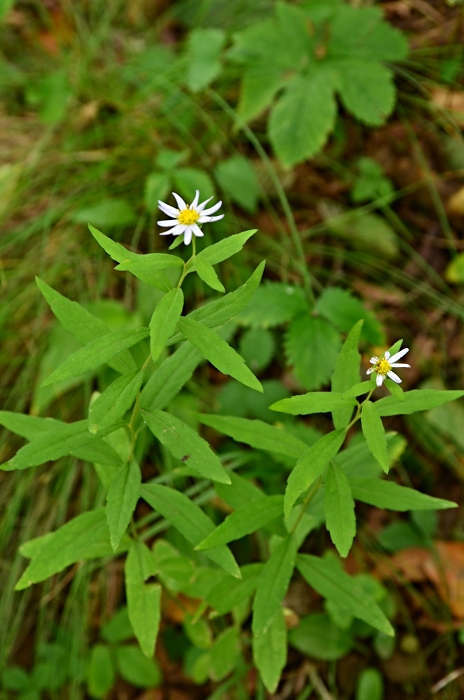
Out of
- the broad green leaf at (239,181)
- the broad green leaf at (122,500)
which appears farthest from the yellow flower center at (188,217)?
the broad green leaf at (239,181)

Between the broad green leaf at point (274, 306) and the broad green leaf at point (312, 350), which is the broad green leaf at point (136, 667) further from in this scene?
the broad green leaf at point (274, 306)

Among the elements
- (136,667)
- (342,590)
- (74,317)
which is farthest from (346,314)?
(136,667)

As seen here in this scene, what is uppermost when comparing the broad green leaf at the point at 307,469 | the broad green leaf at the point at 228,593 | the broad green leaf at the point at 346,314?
the broad green leaf at the point at 307,469

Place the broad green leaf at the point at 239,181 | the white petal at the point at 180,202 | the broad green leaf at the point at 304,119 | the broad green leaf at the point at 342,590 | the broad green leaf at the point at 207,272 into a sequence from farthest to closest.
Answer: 1. the broad green leaf at the point at 239,181
2. the broad green leaf at the point at 304,119
3. the broad green leaf at the point at 342,590
4. the white petal at the point at 180,202
5. the broad green leaf at the point at 207,272

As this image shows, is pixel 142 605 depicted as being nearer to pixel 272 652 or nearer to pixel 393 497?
pixel 272 652

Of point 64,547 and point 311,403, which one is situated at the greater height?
point 311,403

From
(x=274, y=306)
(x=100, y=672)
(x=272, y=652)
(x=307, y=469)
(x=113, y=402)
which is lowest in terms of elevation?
(x=100, y=672)
